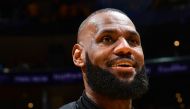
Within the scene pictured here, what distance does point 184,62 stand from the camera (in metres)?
7.21

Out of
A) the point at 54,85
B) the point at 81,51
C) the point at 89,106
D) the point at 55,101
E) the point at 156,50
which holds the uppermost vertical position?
the point at 81,51

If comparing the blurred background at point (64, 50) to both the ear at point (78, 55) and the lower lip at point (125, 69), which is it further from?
the lower lip at point (125, 69)

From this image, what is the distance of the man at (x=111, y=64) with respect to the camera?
1.51 metres

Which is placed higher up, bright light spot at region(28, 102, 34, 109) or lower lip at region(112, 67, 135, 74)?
lower lip at region(112, 67, 135, 74)

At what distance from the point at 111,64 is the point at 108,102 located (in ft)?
0.53

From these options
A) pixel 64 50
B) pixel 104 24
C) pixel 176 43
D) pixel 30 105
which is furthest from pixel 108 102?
pixel 64 50

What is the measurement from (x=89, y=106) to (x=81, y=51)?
26 cm

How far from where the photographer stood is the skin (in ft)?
4.99

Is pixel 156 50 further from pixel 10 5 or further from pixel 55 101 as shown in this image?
pixel 10 5

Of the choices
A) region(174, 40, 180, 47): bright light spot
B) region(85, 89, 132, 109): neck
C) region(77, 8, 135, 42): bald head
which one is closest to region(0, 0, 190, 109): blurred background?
region(174, 40, 180, 47): bright light spot

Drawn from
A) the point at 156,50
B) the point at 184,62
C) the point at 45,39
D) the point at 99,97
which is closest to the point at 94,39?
the point at 99,97

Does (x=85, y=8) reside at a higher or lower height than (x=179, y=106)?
higher

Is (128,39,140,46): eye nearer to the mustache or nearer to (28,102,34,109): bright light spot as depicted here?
the mustache

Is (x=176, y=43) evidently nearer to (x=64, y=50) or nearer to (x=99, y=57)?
(x=64, y=50)
